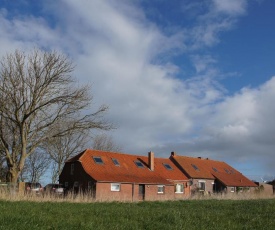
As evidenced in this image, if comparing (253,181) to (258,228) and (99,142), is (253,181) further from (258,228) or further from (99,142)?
(258,228)

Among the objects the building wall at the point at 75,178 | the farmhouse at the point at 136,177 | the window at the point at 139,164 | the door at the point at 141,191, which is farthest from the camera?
the window at the point at 139,164

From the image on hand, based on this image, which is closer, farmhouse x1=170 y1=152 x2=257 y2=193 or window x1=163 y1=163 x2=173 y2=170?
window x1=163 y1=163 x2=173 y2=170

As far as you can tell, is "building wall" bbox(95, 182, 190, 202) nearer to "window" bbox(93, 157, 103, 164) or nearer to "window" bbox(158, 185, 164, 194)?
"window" bbox(158, 185, 164, 194)

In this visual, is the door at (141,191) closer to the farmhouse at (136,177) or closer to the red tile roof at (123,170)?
the farmhouse at (136,177)

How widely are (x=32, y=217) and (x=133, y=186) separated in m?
30.2

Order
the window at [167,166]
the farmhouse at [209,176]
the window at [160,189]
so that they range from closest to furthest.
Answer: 1. the window at [160,189]
2. the window at [167,166]
3. the farmhouse at [209,176]

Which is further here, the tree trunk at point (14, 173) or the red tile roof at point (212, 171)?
the red tile roof at point (212, 171)

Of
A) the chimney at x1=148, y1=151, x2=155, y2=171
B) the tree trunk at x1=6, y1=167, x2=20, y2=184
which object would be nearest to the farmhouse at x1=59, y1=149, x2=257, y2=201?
the chimney at x1=148, y1=151, x2=155, y2=171

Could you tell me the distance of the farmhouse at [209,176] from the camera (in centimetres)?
5450

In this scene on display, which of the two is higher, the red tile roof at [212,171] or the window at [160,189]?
the red tile roof at [212,171]

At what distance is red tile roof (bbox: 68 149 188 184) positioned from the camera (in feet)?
138

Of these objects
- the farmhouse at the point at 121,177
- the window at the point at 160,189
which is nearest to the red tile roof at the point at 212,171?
the farmhouse at the point at 121,177

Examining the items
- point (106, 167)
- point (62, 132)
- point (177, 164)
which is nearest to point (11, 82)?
point (62, 132)

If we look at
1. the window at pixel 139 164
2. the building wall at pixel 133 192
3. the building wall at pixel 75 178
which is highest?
the window at pixel 139 164
